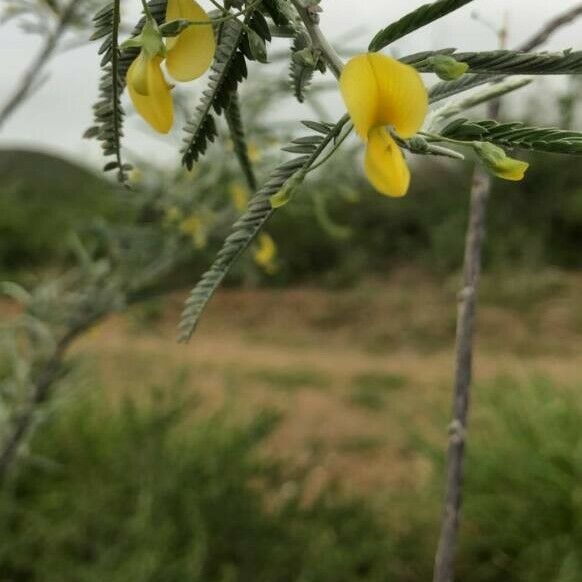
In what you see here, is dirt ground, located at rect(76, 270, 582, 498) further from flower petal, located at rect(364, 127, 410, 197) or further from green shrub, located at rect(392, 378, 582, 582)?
flower petal, located at rect(364, 127, 410, 197)

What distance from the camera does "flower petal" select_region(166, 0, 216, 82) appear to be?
0.26 m

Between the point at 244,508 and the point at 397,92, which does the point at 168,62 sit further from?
the point at 244,508

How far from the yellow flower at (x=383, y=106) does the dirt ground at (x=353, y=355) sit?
204cm

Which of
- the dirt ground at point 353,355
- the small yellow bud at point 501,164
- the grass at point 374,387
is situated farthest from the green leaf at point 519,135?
the grass at point 374,387

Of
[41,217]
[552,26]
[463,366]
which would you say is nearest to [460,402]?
[463,366]

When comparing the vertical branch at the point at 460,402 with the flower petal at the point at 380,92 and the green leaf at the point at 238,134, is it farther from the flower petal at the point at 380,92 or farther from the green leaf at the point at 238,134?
the flower petal at the point at 380,92

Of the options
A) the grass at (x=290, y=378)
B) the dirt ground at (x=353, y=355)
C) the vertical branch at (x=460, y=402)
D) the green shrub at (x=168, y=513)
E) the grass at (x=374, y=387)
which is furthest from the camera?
the grass at (x=290, y=378)

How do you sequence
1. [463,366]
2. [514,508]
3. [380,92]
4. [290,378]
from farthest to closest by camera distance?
[290,378]
[514,508]
[463,366]
[380,92]

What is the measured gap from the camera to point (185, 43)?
0.84ft

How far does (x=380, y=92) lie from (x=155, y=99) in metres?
0.06

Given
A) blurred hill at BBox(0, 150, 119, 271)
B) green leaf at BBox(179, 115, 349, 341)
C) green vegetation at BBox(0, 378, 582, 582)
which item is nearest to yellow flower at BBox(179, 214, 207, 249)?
green vegetation at BBox(0, 378, 582, 582)

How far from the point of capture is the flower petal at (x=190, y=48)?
10.1 inches

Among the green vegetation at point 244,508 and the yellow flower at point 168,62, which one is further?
the green vegetation at point 244,508

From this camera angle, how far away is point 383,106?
23 centimetres
